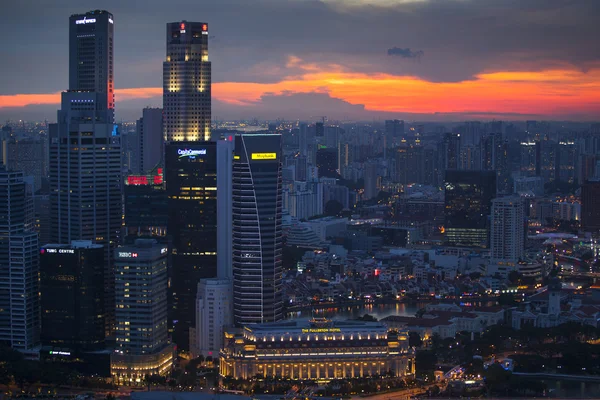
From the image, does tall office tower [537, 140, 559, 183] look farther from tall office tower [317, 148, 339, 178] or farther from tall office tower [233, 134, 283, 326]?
tall office tower [233, 134, 283, 326]

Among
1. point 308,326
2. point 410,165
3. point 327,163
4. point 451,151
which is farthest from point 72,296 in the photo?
point 410,165

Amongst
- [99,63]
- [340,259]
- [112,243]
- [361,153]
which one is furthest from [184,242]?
[361,153]

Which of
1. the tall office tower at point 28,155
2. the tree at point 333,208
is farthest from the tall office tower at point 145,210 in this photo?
the tree at point 333,208

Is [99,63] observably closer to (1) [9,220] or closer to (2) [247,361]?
(1) [9,220]

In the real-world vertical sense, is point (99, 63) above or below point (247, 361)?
above

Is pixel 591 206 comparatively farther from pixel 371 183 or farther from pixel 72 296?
pixel 72 296

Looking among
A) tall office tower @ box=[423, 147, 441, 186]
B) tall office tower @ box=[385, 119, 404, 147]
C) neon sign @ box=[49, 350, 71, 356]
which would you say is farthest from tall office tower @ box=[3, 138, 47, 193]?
tall office tower @ box=[385, 119, 404, 147]
